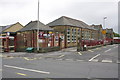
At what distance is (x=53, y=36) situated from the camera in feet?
90.0

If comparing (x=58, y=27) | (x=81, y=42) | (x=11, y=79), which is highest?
(x=58, y=27)

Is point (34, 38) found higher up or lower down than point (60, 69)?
higher up

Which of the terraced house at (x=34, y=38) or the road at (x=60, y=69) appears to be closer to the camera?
the road at (x=60, y=69)

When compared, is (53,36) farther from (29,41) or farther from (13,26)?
(13,26)

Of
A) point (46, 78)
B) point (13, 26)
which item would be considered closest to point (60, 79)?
point (46, 78)

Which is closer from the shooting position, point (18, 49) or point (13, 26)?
point (18, 49)

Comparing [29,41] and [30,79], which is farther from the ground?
[29,41]

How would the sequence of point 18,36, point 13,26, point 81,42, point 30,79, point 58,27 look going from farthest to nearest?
point 13,26 → point 58,27 → point 18,36 → point 81,42 → point 30,79

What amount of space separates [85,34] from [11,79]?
3935cm

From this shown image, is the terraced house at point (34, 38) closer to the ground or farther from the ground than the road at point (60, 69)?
farther from the ground

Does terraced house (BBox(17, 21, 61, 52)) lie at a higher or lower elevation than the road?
higher

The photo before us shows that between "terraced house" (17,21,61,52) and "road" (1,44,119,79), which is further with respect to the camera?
"terraced house" (17,21,61,52)

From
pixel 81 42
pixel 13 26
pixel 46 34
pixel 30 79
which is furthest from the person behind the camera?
pixel 13 26

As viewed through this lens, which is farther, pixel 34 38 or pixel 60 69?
pixel 34 38
